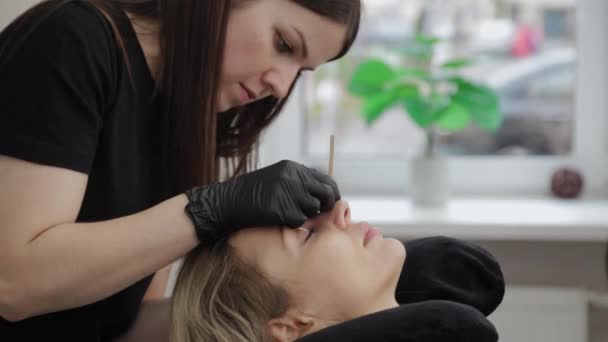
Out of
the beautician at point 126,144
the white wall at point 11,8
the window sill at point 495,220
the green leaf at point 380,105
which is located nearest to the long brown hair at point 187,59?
the beautician at point 126,144

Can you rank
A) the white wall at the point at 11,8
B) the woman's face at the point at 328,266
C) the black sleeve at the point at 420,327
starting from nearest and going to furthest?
the black sleeve at the point at 420,327 < the woman's face at the point at 328,266 < the white wall at the point at 11,8

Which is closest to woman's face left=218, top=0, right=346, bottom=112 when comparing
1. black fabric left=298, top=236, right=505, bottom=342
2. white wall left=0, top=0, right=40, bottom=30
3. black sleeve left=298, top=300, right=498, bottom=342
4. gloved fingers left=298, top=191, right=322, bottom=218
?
gloved fingers left=298, top=191, right=322, bottom=218

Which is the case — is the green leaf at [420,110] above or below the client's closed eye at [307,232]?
above

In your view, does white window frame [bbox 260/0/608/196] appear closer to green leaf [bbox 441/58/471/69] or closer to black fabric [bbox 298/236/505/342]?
green leaf [bbox 441/58/471/69]

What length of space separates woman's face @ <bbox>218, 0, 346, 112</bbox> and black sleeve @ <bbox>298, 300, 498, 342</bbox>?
51cm

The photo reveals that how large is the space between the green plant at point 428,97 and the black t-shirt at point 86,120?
1026mm

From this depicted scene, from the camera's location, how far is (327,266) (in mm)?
1162

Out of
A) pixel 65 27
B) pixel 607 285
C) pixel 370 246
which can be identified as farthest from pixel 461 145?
pixel 65 27

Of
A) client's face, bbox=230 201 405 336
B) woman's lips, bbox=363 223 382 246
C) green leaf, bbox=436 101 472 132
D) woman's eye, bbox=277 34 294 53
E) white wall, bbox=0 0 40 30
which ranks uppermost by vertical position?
white wall, bbox=0 0 40 30

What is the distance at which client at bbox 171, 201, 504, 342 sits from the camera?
3.67ft

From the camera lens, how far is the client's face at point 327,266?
45.2 inches

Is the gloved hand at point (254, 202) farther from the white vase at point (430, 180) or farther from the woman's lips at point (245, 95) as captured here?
the white vase at point (430, 180)

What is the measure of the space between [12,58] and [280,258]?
1.65 feet

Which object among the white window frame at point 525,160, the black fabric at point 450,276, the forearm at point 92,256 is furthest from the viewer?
the white window frame at point 525,160
